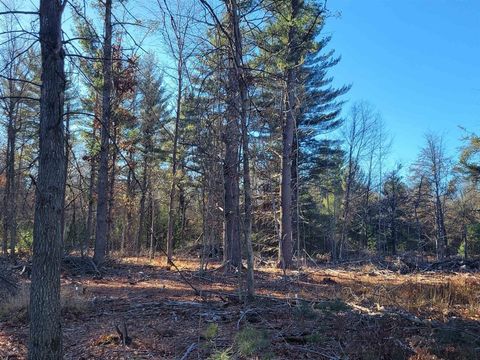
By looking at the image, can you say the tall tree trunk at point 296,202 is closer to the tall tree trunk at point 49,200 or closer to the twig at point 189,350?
the twig at point 189,350

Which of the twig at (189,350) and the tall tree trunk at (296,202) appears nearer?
the twig at (189,350)

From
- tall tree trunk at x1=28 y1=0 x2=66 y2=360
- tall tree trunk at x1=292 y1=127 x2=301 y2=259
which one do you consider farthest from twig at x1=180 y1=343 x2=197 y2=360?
tall tree trunk at x1=292 y1=127 x2=301 y2=259

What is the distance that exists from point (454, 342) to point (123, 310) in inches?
187

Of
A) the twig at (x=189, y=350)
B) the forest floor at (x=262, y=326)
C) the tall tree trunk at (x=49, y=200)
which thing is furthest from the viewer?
the forest floor at (x=262, y=326)

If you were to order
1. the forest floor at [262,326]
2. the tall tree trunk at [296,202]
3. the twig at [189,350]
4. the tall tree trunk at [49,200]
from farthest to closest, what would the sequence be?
the tall tree trunk at [296,202]
the forest floor at [262,326]
the twig at [189,350]
the tall tree trunk at [49,200]

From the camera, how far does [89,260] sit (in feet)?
41.5

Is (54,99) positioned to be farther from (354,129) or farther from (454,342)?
(354,129)

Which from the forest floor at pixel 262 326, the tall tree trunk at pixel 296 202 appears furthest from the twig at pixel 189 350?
the tall tree trunk at pixel 296 202

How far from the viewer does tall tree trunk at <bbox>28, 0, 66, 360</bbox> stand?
3551 millimetres

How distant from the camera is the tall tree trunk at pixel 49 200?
3551mm

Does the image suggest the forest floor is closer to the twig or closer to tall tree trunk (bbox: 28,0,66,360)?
the twig

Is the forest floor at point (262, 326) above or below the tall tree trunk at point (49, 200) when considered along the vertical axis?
below

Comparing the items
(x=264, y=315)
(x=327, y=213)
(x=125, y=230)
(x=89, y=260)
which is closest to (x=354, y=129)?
(x=327, y=213)

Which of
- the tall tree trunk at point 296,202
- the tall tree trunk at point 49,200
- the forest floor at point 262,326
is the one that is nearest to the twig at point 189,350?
the forest floor at point 262,326
